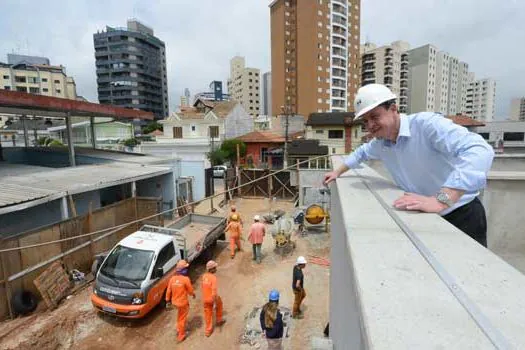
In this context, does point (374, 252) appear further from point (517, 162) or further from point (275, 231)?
point (275, 231)

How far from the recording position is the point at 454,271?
112 cm

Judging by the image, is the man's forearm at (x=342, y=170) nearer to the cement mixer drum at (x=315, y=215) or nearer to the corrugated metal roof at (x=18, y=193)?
the corrugated metal roof at (x=18, y=193)

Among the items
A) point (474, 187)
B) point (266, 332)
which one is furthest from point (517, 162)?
point (474, 187)

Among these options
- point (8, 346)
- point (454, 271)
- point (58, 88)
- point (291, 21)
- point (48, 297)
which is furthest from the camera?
point (58, 88)

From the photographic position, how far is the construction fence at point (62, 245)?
7.26 meters

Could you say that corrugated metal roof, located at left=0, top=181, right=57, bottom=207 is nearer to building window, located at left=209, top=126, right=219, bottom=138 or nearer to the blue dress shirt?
the blue dress shirt

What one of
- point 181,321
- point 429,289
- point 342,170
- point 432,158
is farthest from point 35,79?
point 429,289

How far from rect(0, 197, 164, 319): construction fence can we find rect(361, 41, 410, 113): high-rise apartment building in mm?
70290

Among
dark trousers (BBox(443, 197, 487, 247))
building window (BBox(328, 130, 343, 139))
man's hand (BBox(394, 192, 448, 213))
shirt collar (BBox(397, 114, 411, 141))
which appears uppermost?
building window (BBox(328, 130, 343, 139))

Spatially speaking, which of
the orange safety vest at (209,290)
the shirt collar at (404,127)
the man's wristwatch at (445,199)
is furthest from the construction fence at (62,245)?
the man's wristwatch at (445,199)

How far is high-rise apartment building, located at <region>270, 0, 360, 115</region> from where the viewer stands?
55.1 meters

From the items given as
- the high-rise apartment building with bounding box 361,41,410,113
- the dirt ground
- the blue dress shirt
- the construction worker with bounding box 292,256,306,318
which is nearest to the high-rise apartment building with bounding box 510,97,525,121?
the high-rise apartment building with bounding box 361,41,410,113

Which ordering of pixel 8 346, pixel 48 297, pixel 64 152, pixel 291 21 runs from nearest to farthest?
1. pixel 8 346
2. pixel 48 297
3. pixel 64 152
4. pixel 291 21

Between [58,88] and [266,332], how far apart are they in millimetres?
87857
